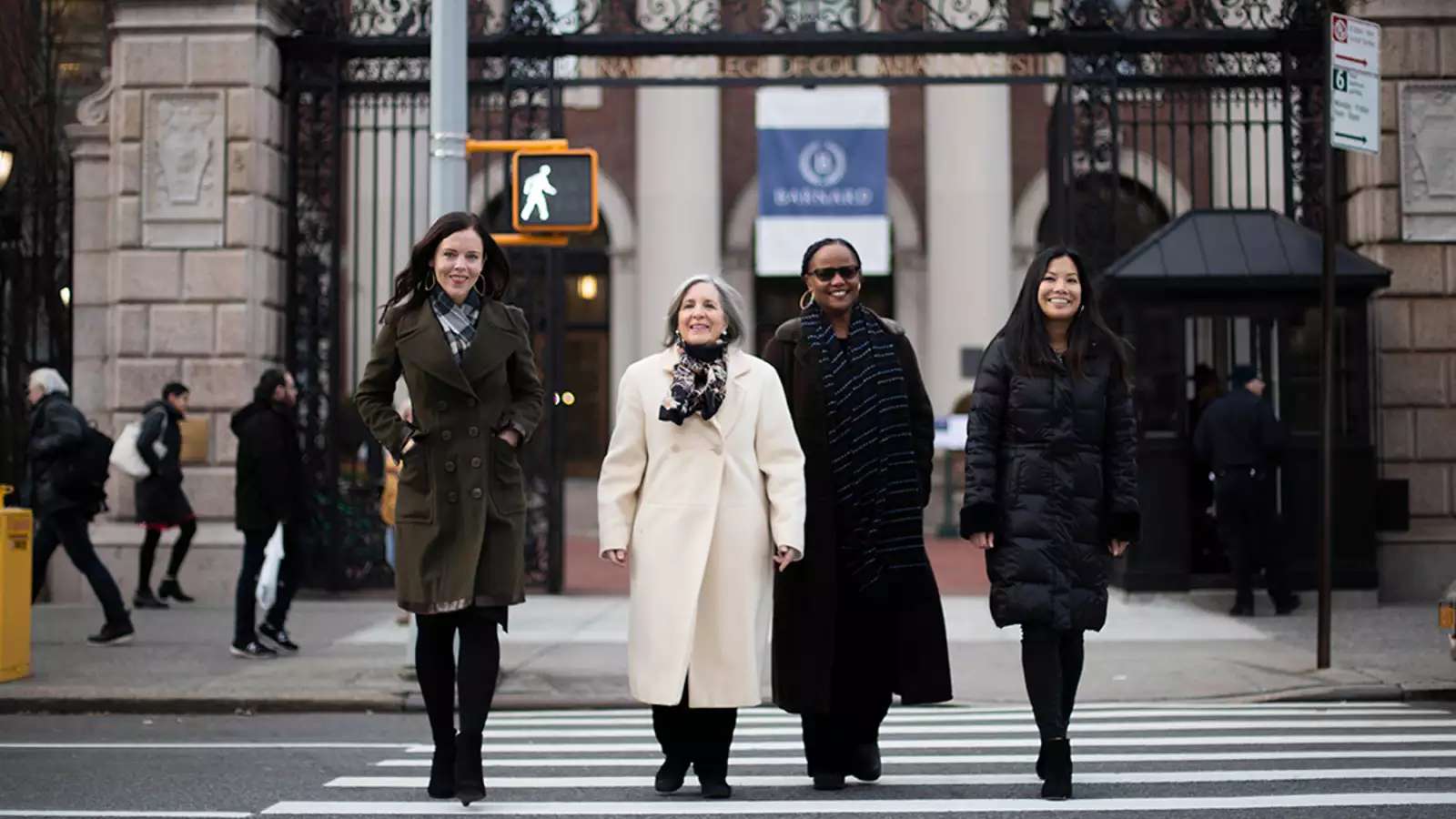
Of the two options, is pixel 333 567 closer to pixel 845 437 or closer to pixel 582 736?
pixel 582 736

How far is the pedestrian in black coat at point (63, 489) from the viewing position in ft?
40.0

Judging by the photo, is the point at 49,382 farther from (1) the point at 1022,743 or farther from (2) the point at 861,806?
(2) the point at 861,806

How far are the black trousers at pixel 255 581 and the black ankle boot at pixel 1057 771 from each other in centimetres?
674

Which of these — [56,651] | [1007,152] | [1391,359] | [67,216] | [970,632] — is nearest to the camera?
[56,651]

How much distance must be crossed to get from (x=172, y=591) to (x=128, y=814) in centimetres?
905

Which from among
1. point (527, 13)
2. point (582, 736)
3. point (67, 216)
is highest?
point (527, 13)

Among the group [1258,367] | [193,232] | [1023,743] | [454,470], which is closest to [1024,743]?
[1023,743]

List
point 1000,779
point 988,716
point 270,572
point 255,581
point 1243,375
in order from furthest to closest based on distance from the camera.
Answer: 1. point 1243,375
2. point 270,572
3. point 255,581
4. point 988,716
5. point 1000,779

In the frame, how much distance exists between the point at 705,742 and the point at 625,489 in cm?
99

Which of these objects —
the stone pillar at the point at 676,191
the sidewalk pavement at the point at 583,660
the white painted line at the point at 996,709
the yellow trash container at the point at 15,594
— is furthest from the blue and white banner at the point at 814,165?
the white painted line at the point at 996,709

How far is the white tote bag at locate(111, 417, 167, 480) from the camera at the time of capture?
14.7m

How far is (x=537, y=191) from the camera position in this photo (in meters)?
12.0

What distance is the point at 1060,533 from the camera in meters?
6.97

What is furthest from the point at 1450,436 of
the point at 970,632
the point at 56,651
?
the point at 56,651
